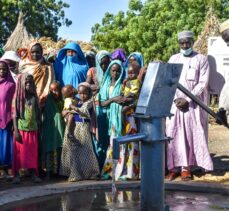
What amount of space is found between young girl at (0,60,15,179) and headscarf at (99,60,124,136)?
1166mm

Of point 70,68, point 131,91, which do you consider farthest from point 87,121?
point 70,68

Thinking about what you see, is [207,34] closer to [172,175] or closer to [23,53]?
[23,53]

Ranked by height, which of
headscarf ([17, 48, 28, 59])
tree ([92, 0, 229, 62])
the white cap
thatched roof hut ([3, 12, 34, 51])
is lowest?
the white cap

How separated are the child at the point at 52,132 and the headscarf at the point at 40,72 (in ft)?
0.46

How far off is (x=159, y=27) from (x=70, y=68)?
19.2 m

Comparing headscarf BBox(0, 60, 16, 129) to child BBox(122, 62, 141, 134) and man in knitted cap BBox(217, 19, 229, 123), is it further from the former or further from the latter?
man in knitted cap BBox(217, 19, 229, 123)

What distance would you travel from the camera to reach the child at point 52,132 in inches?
302

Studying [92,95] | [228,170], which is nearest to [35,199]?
[92,95]

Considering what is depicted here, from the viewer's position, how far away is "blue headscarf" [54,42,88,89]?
8211 mm

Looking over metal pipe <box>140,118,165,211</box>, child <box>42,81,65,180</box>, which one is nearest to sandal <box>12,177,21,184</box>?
child <box>42,81,65,180</box>

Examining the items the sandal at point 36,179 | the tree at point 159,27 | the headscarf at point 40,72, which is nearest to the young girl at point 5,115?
the headscarf at point 40,72

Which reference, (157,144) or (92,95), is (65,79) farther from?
(157,144)

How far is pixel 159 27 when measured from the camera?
88.6 ft

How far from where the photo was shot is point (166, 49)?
87.2ft
